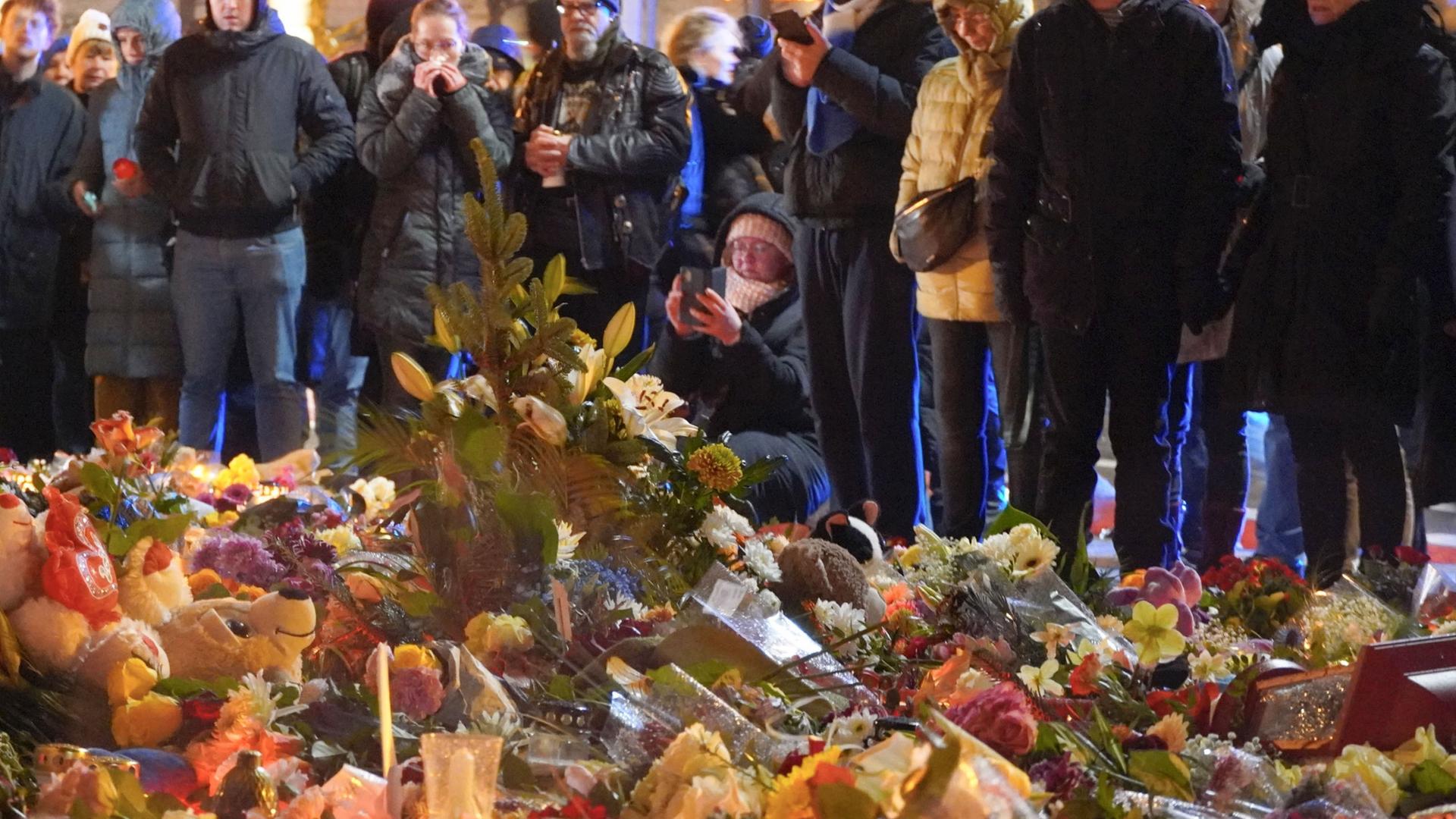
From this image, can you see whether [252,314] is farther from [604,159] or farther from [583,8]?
[583,8]

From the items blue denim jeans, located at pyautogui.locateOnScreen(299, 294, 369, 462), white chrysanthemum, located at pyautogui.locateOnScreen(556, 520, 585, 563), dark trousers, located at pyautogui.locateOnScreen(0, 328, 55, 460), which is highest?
white chrysanthemum, located at pyautogui.locateOnScreen(556, 520, 585, 563)

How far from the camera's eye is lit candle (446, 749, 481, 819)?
57.7 inches

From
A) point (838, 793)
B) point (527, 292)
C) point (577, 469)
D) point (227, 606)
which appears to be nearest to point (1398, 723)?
point (838, 793)

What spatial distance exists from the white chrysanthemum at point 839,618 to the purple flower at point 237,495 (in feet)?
6.12

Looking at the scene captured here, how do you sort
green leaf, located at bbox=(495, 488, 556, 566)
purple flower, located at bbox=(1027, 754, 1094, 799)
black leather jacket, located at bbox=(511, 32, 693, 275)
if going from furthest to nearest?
black leather jacket, located at bbox=(511, 32, 693, 275) → green leaf, located at bbox=(495, 488, 556, 566) → purple flower, located at bbox=(1027, 754, 1094, 799)

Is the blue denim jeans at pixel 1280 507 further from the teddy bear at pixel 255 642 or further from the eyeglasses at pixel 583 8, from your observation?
the teddy bear at pixel 255 642

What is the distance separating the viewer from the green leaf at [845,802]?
127 centimetres

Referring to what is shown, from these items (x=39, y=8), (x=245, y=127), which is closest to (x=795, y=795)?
(x=245, y=127)

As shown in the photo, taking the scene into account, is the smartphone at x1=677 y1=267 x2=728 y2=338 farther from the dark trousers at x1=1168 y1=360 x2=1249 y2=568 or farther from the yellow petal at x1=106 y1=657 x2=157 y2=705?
the yellow petal at x1=106 y1=657 x2=157 y2=705

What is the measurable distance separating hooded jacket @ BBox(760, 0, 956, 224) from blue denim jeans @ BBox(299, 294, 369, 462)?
1.74 metres

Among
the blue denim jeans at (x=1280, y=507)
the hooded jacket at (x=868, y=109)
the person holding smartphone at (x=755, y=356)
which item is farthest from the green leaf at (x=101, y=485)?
the blue denim jeans at (x=1280, y=507)

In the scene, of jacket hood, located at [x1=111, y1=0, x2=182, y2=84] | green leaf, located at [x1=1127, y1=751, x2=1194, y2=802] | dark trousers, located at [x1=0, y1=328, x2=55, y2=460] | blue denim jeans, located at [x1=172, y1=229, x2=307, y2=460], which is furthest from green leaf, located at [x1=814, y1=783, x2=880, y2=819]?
dark trousers, located at [x1=0, y1=328, x2=55, y2=460]

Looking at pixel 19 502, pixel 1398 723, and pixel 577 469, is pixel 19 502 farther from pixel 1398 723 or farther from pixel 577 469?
pixel 1398 723

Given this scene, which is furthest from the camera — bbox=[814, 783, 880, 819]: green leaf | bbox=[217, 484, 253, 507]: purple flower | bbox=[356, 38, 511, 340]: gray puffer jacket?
bbox=[356, 38, 511, 340]: gray puffer jacket
